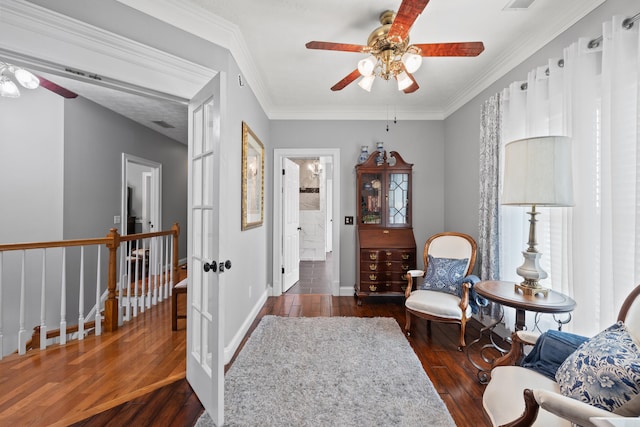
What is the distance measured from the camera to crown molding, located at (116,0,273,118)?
68.4 inches

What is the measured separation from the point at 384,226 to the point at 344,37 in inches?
90.3

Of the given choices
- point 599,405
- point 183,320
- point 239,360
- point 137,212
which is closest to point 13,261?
point 183,320

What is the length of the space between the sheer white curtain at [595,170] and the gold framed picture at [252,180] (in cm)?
247

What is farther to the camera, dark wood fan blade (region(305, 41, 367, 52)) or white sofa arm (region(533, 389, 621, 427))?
dark wood fan blade (region(305, 41, 367, 52))

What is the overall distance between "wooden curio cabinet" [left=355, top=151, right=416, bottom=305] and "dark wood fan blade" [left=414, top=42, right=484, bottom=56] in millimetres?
1927

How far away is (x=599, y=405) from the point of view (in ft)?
3.14

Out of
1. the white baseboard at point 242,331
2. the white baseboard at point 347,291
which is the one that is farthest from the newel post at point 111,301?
the white baseboard at point 347,291

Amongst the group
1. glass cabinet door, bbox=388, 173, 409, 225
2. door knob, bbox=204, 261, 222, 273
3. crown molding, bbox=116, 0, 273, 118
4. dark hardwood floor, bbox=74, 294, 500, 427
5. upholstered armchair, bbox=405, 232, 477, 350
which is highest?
crown molding, bbox=116, 0, 273, 118

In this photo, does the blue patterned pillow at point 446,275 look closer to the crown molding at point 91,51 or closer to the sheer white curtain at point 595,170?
the sheer white curtain at point 595,170

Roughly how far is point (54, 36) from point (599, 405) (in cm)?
277

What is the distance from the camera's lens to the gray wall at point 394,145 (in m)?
3.94

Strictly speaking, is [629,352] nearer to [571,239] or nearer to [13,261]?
[571,239]

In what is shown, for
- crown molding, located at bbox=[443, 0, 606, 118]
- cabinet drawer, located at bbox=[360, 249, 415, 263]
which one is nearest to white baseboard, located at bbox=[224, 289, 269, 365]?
cabinet drawer, located at bbox=[360, 249, 415, 263]

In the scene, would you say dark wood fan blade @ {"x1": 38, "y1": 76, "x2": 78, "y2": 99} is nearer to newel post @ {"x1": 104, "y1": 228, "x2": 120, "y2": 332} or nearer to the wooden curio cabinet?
newel post @ {"x1": 104, "y1": 228, "x2": 120, "y2": 332}
